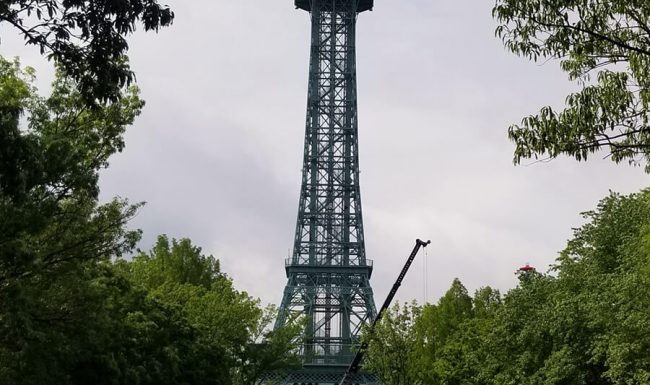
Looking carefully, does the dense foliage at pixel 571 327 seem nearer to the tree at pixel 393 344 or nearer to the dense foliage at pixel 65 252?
the tree at pixel 393 344

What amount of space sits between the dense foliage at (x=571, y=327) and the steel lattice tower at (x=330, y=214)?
31987mm

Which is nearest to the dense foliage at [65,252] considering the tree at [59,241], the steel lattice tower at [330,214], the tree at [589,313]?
the tree at [59,241]

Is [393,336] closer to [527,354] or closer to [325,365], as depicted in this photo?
[527,354]

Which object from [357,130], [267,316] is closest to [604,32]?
[267,316]

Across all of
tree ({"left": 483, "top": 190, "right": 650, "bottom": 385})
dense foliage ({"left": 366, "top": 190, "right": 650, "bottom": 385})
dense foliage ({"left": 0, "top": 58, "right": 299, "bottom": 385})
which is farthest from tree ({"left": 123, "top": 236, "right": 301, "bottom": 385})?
tree ({"left": 483, "top": 190, "right": 650, "bottom": 385})

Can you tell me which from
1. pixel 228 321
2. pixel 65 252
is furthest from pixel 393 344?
pixel 65 252

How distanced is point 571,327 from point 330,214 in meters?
51.6

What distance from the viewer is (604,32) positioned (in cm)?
1574

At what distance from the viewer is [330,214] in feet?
271

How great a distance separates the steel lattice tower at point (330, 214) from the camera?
253ft

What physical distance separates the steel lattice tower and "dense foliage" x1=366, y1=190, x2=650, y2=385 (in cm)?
3199

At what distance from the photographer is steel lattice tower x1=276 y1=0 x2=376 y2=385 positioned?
3036 inches

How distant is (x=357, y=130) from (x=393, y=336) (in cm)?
4456

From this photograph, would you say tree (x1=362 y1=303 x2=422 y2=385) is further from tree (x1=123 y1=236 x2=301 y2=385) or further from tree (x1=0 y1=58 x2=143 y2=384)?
tree (x1=0 y1=58 x2=143 y2=384)
